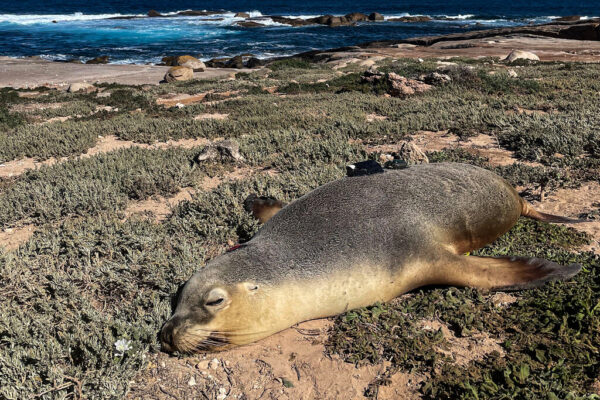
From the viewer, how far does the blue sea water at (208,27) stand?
138ft

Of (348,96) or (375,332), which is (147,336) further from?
(348,96)

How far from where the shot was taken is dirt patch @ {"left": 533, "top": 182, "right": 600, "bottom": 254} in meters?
4.77

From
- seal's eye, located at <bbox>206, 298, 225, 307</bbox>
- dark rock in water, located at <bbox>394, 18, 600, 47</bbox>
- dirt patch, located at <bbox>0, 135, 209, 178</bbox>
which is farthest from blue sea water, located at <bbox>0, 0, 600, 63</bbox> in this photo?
seal's eye, located at <bbox>206, 298, 225, 307</bbox>

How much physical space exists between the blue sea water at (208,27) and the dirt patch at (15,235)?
33611 millimetres

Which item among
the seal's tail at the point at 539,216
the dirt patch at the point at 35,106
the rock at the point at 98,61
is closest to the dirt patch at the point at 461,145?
the seal's tail at the point at 539,216

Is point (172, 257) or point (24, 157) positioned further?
point (24, 157)

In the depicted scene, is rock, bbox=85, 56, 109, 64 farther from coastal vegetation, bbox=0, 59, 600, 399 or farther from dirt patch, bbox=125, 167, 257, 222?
dirt patch, bbox=125, 167, 257, 222

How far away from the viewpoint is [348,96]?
13586 millimetres

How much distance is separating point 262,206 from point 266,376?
2457mm

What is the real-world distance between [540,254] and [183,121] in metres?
9.38

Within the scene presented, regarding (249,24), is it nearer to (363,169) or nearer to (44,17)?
(44,17)

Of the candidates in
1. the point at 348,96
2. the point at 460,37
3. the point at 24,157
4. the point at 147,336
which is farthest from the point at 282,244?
the point at 460,37

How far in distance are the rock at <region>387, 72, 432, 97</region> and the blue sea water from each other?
28.0 metres

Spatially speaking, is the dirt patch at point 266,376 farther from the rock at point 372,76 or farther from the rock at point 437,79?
the rock at point 372,76
